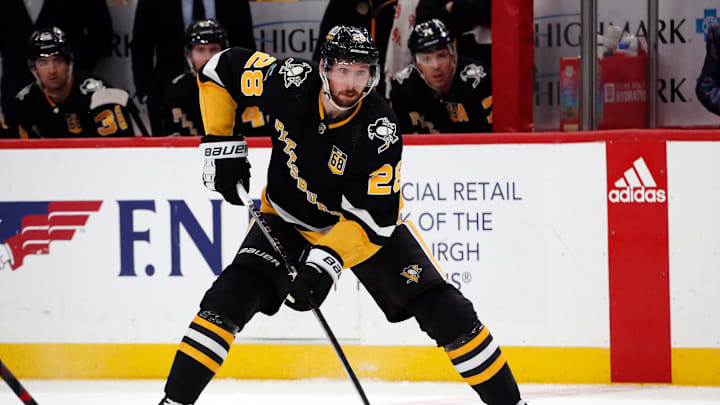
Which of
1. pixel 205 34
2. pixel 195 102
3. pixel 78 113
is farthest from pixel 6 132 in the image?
pixel 205 34

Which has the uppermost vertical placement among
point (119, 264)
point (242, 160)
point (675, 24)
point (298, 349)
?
point (675, 24)

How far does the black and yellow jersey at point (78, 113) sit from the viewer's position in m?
4.91

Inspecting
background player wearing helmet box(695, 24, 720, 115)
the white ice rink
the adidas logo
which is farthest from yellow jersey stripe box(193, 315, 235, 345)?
background player wearing helmet box(695, 24, 720, 115)

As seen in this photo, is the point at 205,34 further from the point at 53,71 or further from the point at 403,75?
the point at 403,75

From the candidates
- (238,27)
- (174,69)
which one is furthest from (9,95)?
(238,27)

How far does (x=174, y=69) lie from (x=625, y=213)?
2375 mm

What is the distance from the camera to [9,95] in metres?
5.30

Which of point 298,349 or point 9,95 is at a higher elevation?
point 9,95

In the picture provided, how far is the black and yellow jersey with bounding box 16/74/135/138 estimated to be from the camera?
4.91 m

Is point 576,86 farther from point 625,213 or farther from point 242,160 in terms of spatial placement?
point 242,160

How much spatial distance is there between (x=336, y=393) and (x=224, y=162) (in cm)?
124

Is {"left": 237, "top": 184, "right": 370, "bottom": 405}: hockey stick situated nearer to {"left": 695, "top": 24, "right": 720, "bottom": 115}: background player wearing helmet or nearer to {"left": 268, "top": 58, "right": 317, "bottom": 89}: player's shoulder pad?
{"left": 268, "top": 58, "right": 317, "bottom": 89}: player's shoulder pad

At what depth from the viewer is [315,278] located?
9.60ft

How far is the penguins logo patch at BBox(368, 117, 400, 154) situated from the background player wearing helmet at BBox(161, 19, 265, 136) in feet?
6.00
